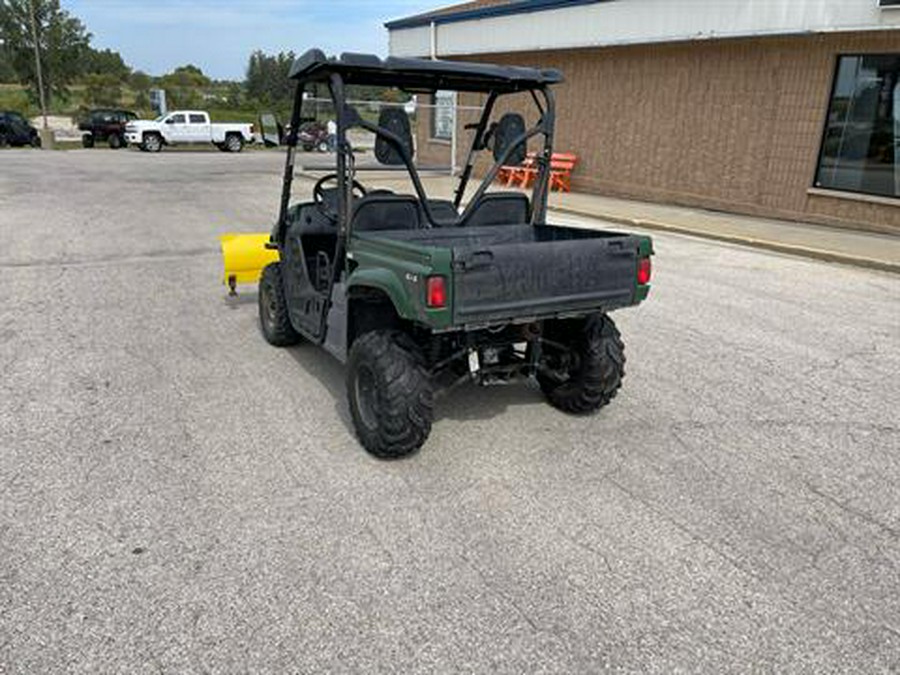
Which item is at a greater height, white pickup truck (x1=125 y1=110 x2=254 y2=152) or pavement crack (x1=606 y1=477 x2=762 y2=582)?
white pickup truck (x1=125 y1=110 x2=254 y2=152)

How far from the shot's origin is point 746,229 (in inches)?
460

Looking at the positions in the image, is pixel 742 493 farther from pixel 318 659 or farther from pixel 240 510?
pixel 240 510

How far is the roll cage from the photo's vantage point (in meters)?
4.02

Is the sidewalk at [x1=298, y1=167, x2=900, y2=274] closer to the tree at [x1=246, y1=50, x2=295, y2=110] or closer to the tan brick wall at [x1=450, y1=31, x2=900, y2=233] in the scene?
the tan brick wall at [x1=450, y1=31, x2=900, y2=233]

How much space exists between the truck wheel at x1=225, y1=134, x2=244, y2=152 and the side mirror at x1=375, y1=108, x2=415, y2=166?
32.0 meters

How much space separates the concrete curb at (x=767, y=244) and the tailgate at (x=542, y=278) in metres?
7.10

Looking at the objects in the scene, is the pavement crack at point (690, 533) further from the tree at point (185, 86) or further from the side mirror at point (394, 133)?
A: the tree at point (185, 86)

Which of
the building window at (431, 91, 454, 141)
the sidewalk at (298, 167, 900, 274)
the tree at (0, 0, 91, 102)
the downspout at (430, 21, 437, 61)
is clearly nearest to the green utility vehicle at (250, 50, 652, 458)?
the sidewalk at (298, 167, 900, 274)

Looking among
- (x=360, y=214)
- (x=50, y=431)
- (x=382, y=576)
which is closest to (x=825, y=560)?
(x=382, y=576)

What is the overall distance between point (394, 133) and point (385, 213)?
51cm

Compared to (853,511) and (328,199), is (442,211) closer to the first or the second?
(328,199)

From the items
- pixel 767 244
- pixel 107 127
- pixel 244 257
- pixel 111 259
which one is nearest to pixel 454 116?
pixel 767 244

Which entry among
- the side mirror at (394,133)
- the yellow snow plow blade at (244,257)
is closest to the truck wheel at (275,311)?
the yellow snow plow blade at (244,257)

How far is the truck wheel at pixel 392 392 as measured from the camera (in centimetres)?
361
